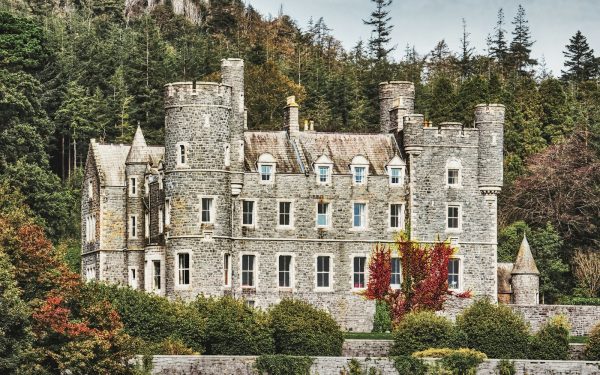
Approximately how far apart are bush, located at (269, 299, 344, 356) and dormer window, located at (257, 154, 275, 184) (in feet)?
32.2

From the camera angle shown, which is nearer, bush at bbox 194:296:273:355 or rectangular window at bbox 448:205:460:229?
bush at bbox 194:296:273:355

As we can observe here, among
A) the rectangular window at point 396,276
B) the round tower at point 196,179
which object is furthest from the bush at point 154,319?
the rectangular window at point 396,276

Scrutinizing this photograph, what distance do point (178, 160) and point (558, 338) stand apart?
16.7 m

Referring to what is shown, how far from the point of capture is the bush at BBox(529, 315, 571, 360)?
59969 millimetres

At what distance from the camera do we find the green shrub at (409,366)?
182 ft

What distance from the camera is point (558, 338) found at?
60188 mm

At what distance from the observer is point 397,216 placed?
69.7 metres

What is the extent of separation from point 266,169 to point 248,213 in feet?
6.54

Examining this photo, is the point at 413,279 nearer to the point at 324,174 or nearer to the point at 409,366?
A: the point at 324,174

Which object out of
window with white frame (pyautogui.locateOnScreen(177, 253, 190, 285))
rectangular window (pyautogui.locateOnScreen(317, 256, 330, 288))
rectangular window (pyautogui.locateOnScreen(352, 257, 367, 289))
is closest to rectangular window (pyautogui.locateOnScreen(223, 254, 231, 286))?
window with white frame (pyautogui.locateOnScreen(177, 253, 190, 285))

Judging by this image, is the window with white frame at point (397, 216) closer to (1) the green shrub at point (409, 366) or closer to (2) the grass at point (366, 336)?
(2) the grass at point (366, 336)

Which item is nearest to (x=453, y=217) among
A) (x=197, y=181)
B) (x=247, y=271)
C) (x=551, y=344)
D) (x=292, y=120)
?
(x=292, y=120)

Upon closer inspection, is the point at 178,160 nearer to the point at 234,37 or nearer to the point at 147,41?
the point at 147,41

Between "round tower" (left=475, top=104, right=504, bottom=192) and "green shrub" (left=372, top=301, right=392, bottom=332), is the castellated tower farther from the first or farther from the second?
"round tower" (left=475, top=104, right=504, bottom=192)
